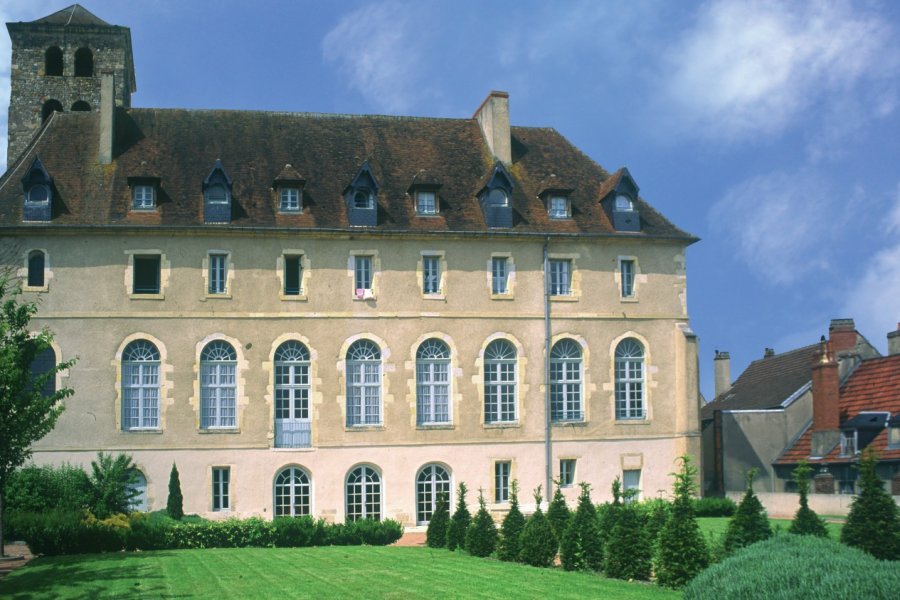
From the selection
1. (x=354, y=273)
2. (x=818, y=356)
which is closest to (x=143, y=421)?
(x=354, y=273)

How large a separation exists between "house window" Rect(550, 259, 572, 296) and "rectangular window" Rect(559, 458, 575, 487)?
6.01 m

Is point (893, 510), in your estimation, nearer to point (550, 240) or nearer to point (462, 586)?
point (462, 586)

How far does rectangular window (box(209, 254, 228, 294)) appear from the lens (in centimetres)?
3984

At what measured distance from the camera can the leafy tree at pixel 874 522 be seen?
2156cm

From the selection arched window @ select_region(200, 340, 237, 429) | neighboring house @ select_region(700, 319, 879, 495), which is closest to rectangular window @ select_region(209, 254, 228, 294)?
arched window @ select_region(200, 340, 237, 429)

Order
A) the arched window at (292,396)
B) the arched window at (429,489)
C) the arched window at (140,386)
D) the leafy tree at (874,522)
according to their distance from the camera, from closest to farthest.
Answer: the leafy tree at (874,522), the arched window at (140,386), the arched window at (292,396), the arched window at (429,489)

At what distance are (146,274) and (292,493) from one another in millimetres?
9074

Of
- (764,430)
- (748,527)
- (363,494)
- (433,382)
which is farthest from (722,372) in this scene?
(748,527)

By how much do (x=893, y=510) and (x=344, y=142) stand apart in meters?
27.4

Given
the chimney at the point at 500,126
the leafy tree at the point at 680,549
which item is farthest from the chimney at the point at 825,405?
the leafy tree at the point at 680,549

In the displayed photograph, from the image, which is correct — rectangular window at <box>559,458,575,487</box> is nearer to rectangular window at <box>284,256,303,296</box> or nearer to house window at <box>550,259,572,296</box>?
house window at <box>550,259,572,296</box>

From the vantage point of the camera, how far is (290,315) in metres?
40.0

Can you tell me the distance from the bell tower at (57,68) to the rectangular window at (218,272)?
1127cm

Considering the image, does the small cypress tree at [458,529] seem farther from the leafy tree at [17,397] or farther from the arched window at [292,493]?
the leafy tree at [17,397]
